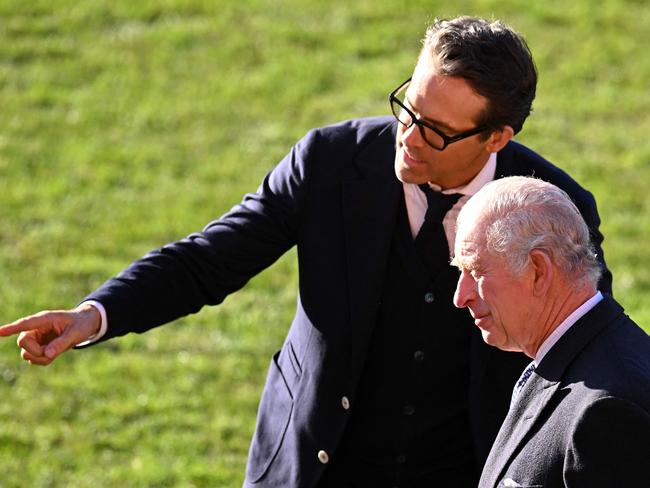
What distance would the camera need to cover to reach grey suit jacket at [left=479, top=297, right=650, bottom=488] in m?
2.69

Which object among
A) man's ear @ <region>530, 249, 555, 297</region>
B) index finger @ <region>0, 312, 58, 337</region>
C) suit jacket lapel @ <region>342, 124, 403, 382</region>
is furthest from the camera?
suit jacket lapel @ <region>342, 124, 403, 382</region>

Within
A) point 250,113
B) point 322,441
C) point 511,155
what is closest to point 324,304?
point 322,441

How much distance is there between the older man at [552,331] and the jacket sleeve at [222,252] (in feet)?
3.30

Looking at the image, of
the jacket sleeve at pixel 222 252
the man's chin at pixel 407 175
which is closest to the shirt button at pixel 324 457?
the jacket sleeve at pixel 222 252

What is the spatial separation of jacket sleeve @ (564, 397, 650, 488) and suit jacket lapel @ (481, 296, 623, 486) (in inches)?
7.8

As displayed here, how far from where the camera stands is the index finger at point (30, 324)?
11.8ft

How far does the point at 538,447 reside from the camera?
9.50ft

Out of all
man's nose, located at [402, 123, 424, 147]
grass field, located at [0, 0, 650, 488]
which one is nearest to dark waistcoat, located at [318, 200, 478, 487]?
man's nose, located at [402, 123, 424, 147]

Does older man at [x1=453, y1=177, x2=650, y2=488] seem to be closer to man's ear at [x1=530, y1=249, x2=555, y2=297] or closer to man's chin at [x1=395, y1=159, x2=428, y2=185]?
man's ear at [x1=530, y1=249, x2=555, y2=297]

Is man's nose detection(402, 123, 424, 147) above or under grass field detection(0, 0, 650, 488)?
above

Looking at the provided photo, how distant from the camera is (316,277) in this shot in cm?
390

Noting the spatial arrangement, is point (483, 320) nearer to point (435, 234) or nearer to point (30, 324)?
point (435, 234)

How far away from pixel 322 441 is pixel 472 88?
3.71ft

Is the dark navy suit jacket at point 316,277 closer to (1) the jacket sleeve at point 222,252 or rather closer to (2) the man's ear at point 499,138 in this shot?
(1) the jacket sleeve at point 222,252
